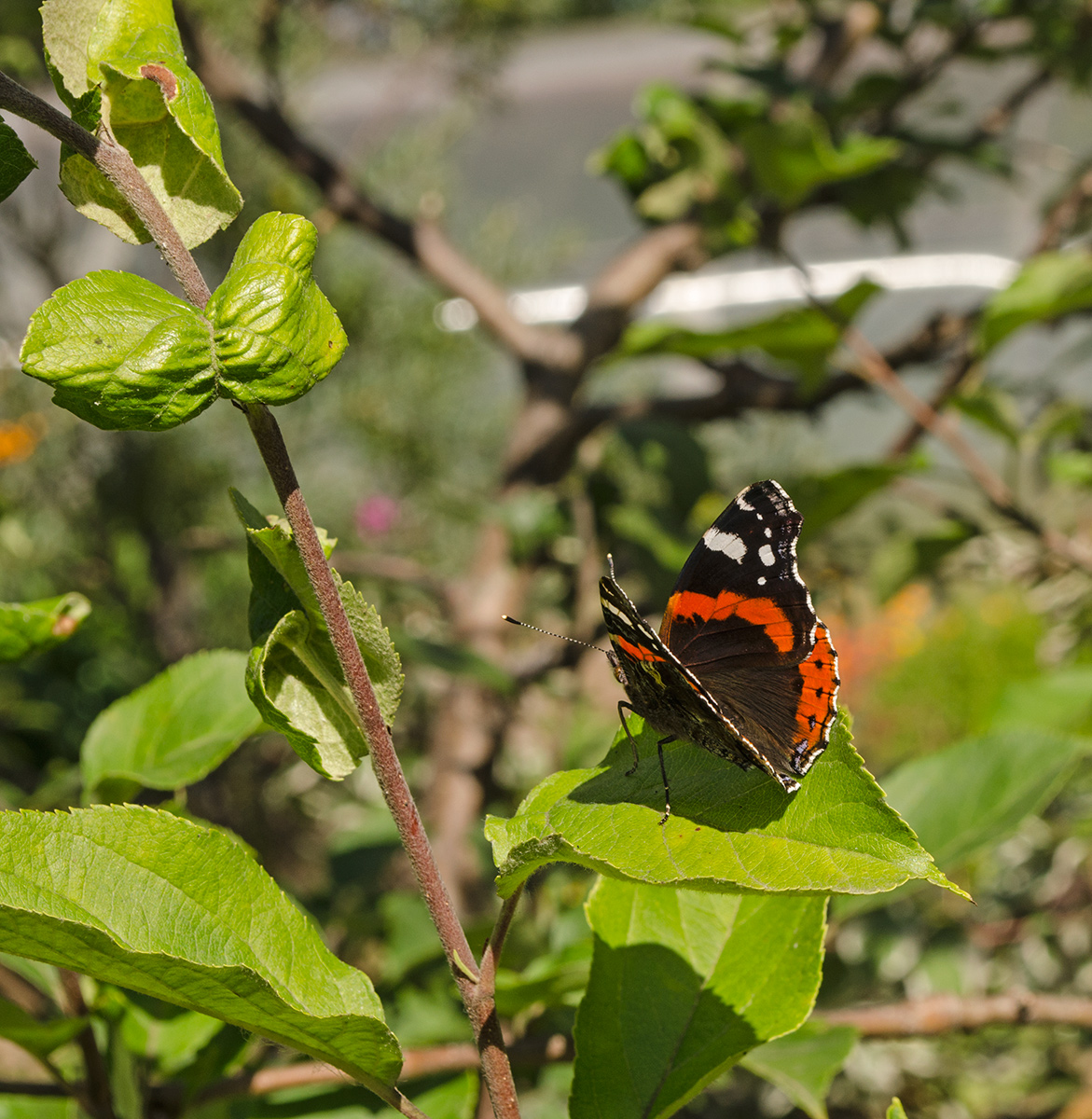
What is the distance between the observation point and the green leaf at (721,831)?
0.33 m

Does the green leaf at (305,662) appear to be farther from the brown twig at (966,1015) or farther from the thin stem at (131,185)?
the brown twig at (966,1015)

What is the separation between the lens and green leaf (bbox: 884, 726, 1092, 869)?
69cm

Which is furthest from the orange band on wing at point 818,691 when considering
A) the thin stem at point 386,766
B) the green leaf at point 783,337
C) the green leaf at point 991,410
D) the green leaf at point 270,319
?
the green leaf at point 991,410

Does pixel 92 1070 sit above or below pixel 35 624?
below

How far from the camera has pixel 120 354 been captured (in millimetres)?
289

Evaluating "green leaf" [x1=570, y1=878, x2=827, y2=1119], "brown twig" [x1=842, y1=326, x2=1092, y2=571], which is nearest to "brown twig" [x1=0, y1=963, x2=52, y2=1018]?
"green leaf" [x1=570, y1=878, x2=827, y2=1119]

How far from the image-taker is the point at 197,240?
1.17 ft

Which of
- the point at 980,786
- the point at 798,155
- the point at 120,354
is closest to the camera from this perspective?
the point at 120,354

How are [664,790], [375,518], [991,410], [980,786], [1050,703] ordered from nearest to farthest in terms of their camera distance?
[664,790], [980,786], [1050,703], [991,410], [375,518]

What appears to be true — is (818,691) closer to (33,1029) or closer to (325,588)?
(325,588)

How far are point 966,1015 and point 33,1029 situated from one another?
533 mm

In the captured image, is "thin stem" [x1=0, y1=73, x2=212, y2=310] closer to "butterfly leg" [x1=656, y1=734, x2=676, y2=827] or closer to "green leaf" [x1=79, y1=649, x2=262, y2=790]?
"butterfly leg" [x1=656, y1=734, x2=676, y2=827]

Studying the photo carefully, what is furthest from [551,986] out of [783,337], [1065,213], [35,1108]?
[1065,213]

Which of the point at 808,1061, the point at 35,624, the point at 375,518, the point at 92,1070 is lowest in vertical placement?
the point at 375,518
